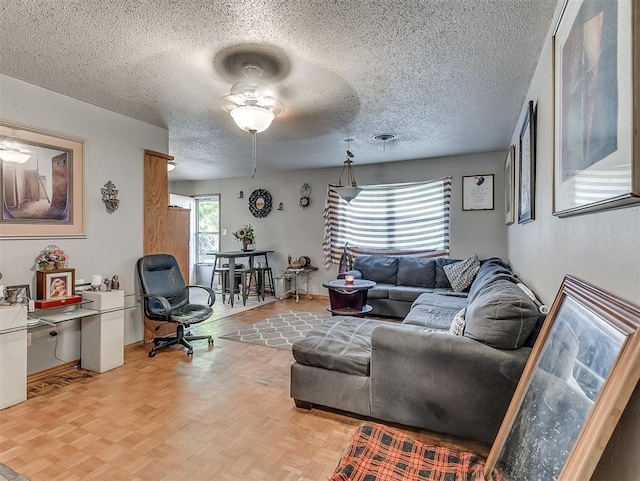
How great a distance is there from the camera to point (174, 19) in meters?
1.93

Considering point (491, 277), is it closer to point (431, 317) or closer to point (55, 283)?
point (431, 317)

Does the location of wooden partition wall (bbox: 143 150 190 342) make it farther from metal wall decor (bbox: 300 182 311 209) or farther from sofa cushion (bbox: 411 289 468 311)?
sofa cushion (bbox: 411 289 468 311)

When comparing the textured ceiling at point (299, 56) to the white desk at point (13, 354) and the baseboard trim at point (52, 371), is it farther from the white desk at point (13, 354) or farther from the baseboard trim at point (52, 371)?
the baseboard trim at point (52, 371)

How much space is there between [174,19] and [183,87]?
0.94 metres

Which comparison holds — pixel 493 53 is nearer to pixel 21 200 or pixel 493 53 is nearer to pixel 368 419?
pixel 368 419

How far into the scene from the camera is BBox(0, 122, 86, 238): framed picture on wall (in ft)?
8.77

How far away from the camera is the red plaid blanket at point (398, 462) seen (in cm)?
127

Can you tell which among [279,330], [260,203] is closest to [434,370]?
[279,330]

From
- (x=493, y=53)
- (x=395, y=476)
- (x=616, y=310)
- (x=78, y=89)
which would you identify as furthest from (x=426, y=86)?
(x=78, y=89)

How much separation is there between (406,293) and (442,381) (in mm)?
2870

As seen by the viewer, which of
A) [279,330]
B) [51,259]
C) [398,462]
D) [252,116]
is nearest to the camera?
[398,462]

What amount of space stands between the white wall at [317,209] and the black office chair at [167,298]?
9.89 feet

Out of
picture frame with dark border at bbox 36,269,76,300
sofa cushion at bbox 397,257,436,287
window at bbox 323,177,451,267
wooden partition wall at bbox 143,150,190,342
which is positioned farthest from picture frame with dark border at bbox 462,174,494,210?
picture frame with dark border at bbox 36,269,76,300

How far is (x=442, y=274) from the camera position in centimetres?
501
